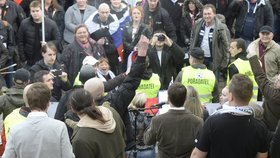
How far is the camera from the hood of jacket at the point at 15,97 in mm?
7953

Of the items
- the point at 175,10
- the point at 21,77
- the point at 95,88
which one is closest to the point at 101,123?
the point at 95,88

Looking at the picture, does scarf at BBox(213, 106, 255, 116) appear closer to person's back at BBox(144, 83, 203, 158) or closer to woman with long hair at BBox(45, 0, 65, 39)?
person's back at BBox(144, 83, 203, 158)

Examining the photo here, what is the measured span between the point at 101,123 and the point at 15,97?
8.13ft

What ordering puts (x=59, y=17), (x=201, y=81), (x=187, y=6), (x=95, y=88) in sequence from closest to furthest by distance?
1. (x=95, y=88)
2. (x=201, y=81)
3. (x=59, y=17)
4. (x=187, y=6)

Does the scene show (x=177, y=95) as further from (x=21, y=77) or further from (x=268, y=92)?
(x=21, y=77)

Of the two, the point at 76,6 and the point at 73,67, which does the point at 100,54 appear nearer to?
the point at 73,67

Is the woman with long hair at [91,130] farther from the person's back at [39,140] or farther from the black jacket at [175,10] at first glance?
the black jacket at [175,10]

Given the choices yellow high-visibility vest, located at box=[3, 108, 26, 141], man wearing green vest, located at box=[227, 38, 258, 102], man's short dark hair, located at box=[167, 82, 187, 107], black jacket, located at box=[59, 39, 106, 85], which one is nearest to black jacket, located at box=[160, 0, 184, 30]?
man wearing green vest, located at box=[227, 38, 258, 102]

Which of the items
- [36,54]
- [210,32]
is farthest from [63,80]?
[210,32]

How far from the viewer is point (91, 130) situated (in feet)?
19.0

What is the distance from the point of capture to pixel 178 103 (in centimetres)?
661

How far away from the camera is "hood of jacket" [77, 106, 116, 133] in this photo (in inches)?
229

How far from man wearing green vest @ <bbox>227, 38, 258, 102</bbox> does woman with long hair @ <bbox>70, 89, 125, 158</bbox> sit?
4929 millimetres

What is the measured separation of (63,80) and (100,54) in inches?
61.8
